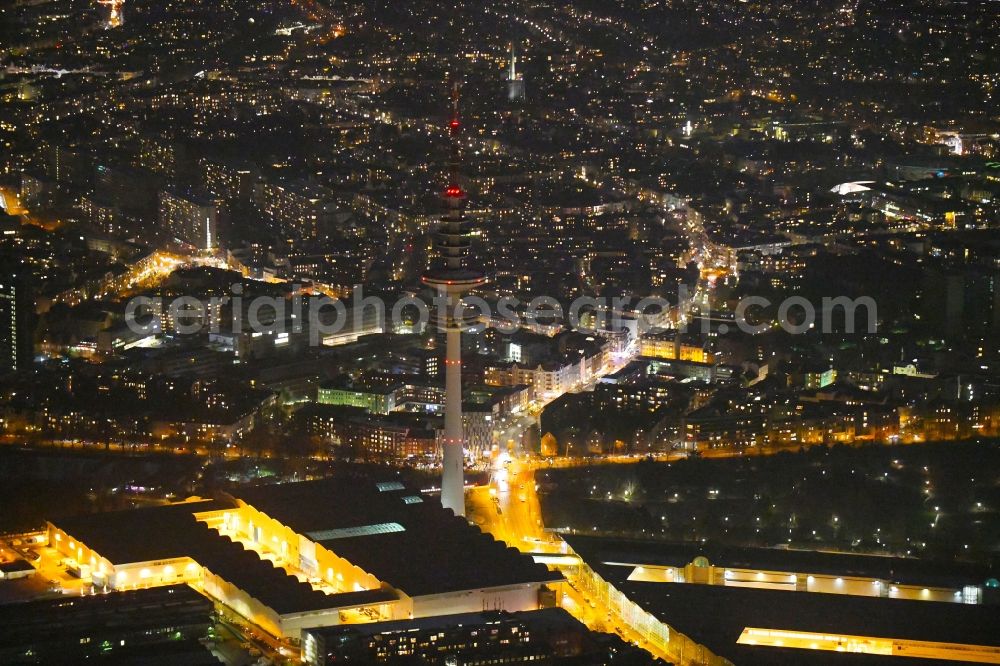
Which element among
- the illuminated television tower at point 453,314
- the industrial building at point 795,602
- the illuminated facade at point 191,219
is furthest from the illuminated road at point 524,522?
the illuminated facade at point 191,219

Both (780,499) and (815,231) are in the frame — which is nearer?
(780,499)

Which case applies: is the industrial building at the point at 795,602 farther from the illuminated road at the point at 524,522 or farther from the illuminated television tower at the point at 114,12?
the illuminated television tower at the point at 114,12

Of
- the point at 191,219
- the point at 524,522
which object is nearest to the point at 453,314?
the point at 524,522

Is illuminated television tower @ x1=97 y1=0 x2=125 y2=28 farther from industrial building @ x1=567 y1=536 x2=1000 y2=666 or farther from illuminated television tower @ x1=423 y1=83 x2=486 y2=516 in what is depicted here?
industrial building @ x1=567 y1=536 x2=1000 y2=666

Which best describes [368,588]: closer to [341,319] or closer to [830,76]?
[341,319]

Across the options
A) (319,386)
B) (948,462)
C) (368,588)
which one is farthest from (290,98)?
(368,588)

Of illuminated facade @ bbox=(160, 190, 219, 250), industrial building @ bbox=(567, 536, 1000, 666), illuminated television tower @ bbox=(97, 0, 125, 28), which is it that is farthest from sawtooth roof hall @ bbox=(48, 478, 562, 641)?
illuminated television tower @ bbox=(97, 0, 125, 28)
